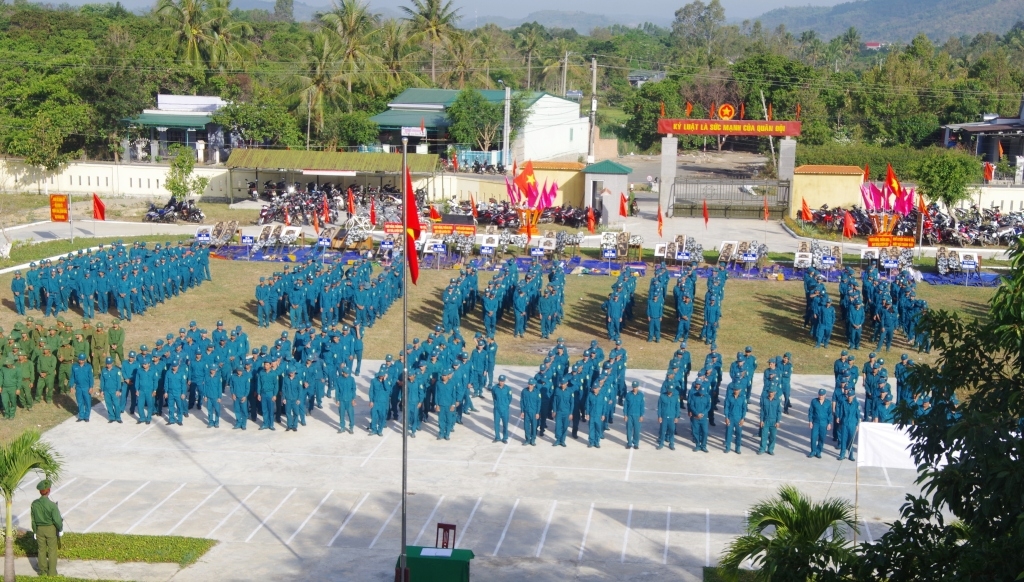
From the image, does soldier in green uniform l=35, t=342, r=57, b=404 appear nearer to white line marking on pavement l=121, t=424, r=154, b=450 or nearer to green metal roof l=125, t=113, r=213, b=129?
white line marking on pavement l=121, t=424, r=154, b=450

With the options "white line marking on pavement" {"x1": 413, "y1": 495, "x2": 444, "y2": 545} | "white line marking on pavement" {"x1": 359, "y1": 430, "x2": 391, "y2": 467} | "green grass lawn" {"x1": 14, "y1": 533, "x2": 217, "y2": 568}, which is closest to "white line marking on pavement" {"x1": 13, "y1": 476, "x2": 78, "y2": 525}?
"green grass lawn" {"x1": 14, "y1": 533, "x2": 217, "y2": 568}

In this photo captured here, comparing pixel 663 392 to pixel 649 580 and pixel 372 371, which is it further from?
pixel 372 371

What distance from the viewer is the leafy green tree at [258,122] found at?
44375 millimetres

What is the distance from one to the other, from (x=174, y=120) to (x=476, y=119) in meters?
12.3

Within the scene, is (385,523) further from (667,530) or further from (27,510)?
(27,510)

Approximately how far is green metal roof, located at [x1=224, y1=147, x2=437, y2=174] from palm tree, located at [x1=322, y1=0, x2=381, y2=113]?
11779mm

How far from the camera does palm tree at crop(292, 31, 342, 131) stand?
4797 centimetres

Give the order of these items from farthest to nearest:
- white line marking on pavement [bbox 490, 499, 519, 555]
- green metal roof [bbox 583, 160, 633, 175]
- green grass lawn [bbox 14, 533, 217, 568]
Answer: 1. green metal roof [bbox 583, 160, 633, 175]
2. white line marking on pavement [bbox 490, 499, 519, 555]
3. green grass lawn [bbox 14, 533, 217, 568]

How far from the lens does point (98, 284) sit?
23.5 metres

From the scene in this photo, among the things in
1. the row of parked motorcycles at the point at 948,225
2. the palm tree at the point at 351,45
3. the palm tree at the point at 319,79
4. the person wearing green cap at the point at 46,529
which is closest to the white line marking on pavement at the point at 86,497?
the person wearing green cap at the point at 46,529

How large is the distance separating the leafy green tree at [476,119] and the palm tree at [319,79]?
5.49 metres

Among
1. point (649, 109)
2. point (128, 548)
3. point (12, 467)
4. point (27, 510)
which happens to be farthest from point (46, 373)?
point (649, 109)

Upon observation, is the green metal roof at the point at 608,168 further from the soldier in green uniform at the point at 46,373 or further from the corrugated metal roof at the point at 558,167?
the soldier in green uniform at the point at 46,373

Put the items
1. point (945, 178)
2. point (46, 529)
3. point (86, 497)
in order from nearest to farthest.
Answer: point (46, 529)
point (86, 497)
point (945, 178)
